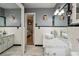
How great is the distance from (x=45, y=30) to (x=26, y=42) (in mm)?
1014

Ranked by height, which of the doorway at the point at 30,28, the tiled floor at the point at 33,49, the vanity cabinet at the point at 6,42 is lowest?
the tiled floor at the point at 33,49

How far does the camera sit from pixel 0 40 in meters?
3.12

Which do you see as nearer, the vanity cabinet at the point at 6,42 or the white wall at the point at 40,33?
the vanity cabinet at the point at 6,42

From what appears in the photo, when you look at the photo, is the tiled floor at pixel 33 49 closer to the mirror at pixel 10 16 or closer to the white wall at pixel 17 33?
the white wall at pixel 17 33

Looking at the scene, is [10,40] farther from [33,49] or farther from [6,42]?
[33,49]

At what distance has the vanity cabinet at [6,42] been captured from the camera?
319cm

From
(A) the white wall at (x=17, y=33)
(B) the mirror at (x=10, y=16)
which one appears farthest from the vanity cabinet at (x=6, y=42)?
(B) the mirror at (x=10, y=16)

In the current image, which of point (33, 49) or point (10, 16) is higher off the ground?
point (10, 16)

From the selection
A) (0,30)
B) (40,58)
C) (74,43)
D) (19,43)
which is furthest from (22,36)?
(40,58)

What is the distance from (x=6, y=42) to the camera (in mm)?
3473

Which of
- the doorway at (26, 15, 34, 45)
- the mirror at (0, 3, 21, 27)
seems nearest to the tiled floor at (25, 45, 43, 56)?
the doorway at (26, 15, 34, 45)

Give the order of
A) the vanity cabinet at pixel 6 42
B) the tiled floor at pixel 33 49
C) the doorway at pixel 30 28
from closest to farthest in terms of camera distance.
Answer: the vanity cabinet at pixel 6 42
the tiled floor at pixel 33 49
the doorway at pixel 30 28

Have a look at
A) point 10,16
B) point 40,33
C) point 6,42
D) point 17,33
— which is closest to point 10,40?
point 6,42

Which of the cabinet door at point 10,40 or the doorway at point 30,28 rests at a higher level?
the doorway at point 30,28
